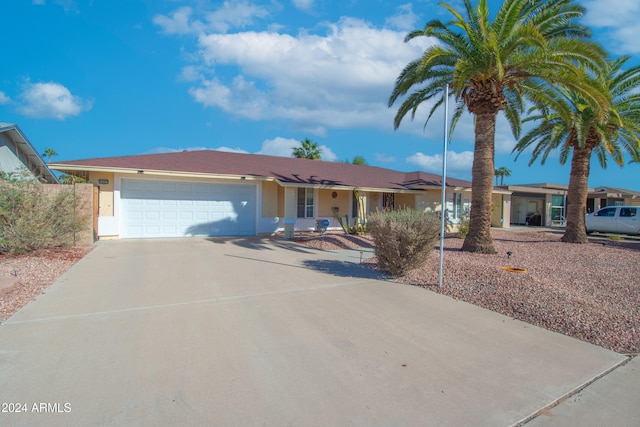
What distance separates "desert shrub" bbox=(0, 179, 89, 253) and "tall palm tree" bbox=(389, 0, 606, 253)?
35.9 ft

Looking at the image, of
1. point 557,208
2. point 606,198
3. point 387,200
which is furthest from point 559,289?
point 606,198

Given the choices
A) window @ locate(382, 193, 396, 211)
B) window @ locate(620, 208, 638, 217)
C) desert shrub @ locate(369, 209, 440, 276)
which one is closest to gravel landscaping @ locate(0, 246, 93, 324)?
desert shrub @ locate(369, 209, 440, 276)

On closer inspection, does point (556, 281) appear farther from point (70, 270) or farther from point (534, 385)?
point (70, 270)

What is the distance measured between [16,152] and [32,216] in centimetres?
750

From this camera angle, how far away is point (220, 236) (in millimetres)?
16078

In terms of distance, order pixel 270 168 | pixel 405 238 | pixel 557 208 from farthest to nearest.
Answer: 1. pixel 557 208
2. pixel 270 168
3. pixel 405 238

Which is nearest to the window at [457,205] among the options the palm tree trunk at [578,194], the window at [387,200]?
the window at [387,200]

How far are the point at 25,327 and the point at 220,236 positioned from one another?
11.0m

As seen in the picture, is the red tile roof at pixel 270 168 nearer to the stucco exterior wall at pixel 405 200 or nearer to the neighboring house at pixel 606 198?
the stucco exterior wall at pixel 405 200

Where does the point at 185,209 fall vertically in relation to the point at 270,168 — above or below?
below

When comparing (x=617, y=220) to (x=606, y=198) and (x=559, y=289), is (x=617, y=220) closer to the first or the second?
(x=606, y=198)

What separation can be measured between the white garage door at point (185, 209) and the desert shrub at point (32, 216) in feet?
11.1

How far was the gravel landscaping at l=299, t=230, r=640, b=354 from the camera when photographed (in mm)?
5570

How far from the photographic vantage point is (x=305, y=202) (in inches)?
718
